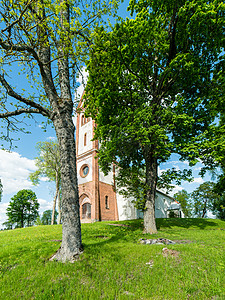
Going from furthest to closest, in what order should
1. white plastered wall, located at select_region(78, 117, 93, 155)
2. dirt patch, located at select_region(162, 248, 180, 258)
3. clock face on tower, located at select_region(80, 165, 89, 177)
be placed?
white plastered wall, located at select_region(78, 117, 93, 155) → clock face on tower, located at select_region(80, 165, 89, 177) → dirt patch, located at select_region(162, 248, 180, 258)

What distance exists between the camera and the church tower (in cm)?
2016

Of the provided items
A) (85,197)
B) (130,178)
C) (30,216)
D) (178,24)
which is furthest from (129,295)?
(30,216)

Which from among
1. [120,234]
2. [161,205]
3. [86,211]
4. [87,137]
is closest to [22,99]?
[120,234]

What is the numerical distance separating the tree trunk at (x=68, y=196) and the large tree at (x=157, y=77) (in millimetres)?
4151

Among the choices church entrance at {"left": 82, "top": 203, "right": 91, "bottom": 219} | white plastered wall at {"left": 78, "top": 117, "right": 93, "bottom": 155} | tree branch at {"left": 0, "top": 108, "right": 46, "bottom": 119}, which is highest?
white plastered wall at {"left": 78, "top": 117, "right": 93, "bottom": 155}

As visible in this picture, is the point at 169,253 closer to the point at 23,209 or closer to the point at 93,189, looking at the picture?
the point at 93,189

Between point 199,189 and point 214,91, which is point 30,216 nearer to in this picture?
point 199,189

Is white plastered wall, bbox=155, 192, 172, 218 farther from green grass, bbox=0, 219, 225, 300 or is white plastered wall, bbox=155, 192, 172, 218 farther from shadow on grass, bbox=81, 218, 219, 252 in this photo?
green grass, bbox=0, 219, 225, 300

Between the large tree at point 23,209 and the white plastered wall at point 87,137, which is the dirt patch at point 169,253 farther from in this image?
the large tree at point 23,209

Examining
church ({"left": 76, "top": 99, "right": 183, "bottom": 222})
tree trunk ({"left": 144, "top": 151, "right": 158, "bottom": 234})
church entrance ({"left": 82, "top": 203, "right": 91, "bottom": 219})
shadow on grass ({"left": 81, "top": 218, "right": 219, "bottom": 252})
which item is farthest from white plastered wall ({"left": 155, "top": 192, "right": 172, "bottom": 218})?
tree trunk ({"left": 144, "top": 151, "right": 158, "bottom": 234})

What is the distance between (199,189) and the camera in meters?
37.0

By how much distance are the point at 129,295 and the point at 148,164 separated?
8.40 m

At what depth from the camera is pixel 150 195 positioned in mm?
10375

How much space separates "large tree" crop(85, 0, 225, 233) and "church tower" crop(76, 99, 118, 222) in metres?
9.02
